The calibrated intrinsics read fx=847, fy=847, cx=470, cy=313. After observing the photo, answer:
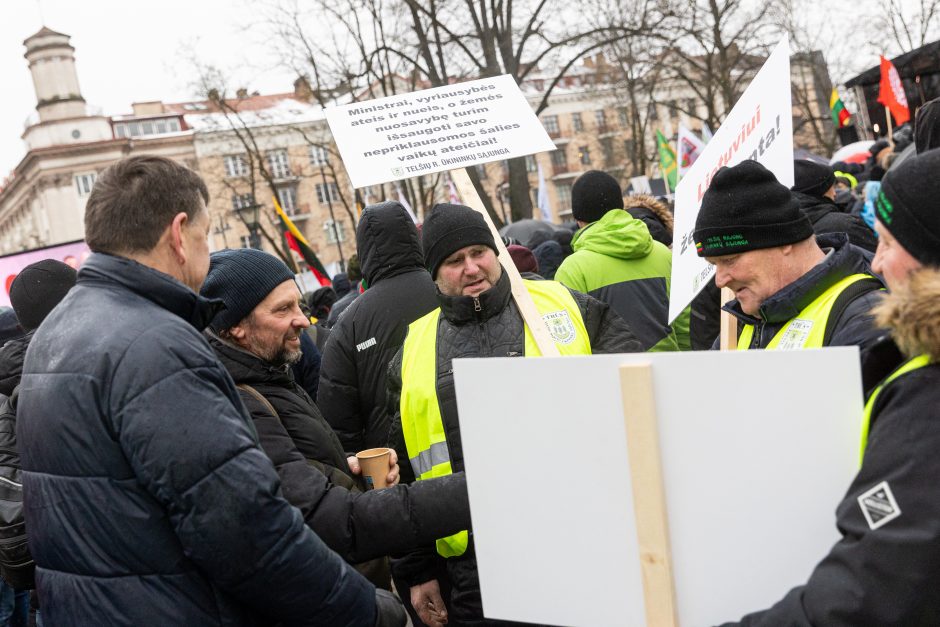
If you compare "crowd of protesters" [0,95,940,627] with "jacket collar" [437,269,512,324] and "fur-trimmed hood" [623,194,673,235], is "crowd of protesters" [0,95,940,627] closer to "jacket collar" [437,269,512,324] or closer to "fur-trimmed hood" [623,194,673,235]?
"jacket collar" [437,269,512,324]

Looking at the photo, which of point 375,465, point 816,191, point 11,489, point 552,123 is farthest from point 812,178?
point 552,123

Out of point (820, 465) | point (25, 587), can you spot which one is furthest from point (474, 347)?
point (25, 587)

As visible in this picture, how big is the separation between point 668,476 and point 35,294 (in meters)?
3.24

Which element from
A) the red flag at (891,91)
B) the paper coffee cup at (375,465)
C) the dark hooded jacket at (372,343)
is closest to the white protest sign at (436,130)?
the dark hooded jacket at (372,343)

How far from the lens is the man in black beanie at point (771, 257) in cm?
234

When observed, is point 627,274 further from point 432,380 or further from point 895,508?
point 895,508

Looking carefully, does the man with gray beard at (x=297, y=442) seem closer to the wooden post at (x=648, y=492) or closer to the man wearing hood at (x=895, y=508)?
the wooden post at (x=648, y=492)

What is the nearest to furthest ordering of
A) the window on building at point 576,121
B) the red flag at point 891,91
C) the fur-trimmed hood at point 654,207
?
the fur-trimmed hood at point 654,207, the red flag at point 891,91, the window on building at point 576,121

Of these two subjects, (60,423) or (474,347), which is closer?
(60,423)

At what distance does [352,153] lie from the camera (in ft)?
10.3

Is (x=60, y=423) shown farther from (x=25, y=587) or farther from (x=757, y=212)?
(x=25, y=587)

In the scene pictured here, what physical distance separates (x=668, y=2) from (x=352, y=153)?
17.1m

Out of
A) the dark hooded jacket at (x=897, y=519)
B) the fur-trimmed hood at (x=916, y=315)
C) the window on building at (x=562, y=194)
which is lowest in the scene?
the window on building at (x=562, y=194)

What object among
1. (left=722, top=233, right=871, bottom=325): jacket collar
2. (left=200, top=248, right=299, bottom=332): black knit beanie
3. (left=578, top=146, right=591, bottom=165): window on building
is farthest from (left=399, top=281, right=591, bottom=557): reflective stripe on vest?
(left=578, top=146, right=591, bottom=165): window on building
